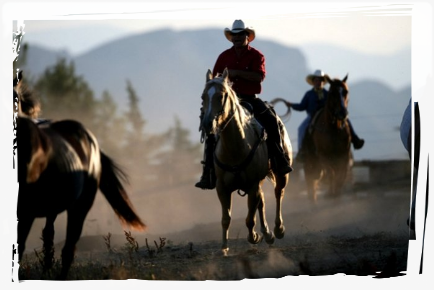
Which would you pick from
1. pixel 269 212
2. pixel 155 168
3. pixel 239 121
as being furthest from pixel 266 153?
pixel 155 168

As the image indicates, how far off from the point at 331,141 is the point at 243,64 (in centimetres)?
882

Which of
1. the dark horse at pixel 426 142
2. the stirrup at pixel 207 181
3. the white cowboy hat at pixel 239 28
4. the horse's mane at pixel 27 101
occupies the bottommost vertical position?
the stirrup at pixel 207 181

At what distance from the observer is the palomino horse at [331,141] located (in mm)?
20891

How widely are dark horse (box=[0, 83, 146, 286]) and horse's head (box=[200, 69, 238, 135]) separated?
1471 mm

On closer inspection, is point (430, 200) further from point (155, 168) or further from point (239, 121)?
point (155, 168)

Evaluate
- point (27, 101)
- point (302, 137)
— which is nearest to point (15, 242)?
point (27, 101)

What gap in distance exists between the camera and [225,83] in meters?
11.9

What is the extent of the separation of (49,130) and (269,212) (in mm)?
15567

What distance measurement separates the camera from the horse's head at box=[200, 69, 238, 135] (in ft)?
37.2

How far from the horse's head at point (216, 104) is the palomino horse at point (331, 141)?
906 centimetres

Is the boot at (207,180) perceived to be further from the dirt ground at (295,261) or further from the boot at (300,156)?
the boot at (300,156)

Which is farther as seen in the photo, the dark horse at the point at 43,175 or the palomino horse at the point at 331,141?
the palomino horse at the point at 331,141

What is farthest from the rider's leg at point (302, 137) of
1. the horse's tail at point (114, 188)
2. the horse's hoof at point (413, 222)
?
the horse's tail at point (114, 188)

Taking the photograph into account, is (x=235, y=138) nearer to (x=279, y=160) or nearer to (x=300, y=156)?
(x=279, y=160)
